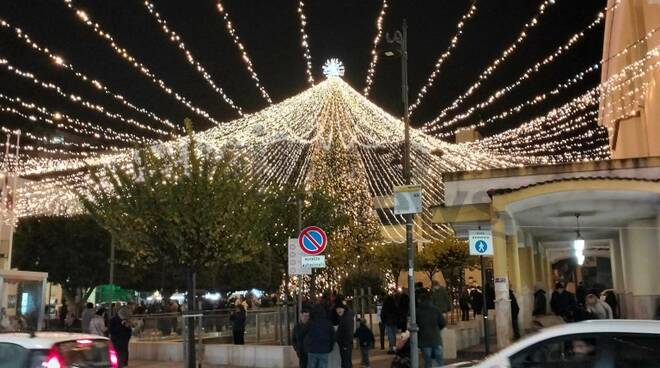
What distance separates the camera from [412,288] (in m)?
11.0

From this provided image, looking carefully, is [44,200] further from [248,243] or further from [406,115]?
[406,115]

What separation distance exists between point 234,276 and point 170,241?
36.0m

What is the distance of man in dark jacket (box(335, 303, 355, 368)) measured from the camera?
12047 millimetres

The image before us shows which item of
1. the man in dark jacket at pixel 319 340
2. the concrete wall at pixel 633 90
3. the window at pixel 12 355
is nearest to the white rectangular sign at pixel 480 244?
the man in dark jacket at pixel 319 340

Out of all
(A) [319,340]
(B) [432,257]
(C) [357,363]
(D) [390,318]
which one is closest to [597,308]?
(D) [390,318]

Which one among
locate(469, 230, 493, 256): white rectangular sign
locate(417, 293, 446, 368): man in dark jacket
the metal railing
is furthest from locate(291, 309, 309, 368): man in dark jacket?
the metal railing

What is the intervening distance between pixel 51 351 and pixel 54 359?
107 mm

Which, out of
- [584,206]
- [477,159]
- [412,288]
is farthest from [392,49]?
[477,159]

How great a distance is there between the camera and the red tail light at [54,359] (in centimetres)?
748

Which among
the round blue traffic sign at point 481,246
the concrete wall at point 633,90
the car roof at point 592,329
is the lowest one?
the car roof at point 592,329

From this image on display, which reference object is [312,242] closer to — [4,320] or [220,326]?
[220,326]

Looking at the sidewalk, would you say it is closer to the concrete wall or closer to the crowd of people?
the crowd of people

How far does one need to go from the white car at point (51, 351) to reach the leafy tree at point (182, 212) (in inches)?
176

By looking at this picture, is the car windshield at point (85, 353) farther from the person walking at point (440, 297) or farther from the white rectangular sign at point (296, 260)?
the person walking at point (440, 297)
